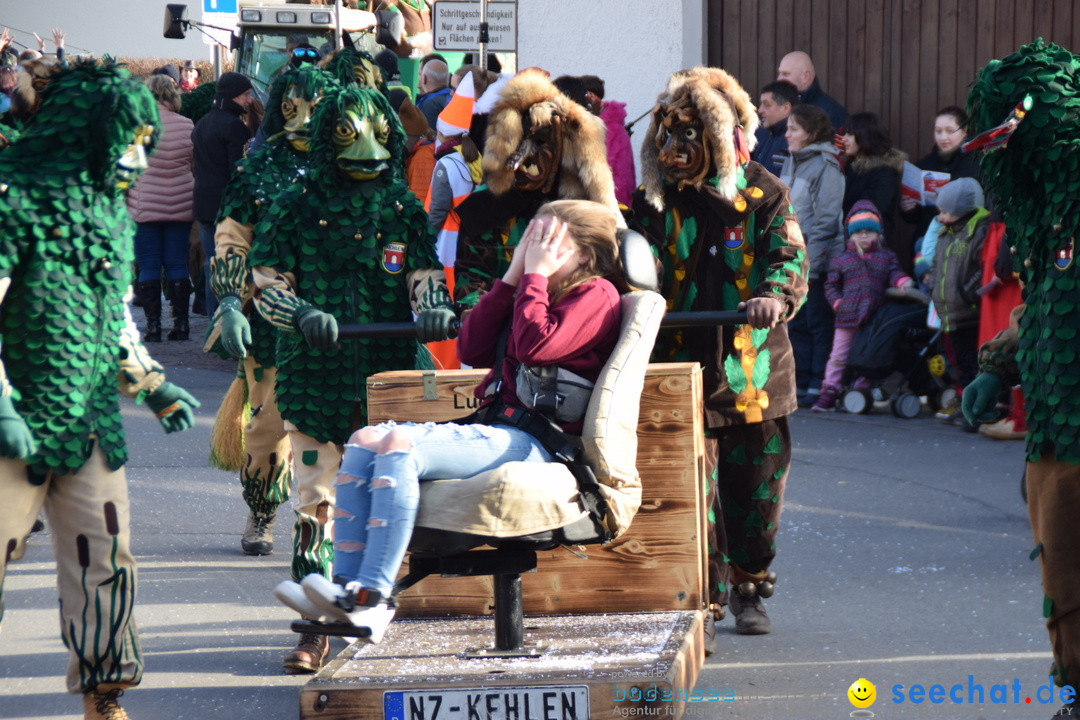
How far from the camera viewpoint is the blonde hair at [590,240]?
4.11 metres

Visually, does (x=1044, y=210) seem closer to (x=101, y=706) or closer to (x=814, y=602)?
(x=814, y=602)

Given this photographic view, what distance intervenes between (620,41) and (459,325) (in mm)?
8093

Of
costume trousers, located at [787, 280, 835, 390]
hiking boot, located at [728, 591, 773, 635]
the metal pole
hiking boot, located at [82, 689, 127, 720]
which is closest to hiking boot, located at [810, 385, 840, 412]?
costume trousers, located at [787, 280, 835, 390]

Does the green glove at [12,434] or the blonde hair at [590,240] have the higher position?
the blonde hair at [590,240]

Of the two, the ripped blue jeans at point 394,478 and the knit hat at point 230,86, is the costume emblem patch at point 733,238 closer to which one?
the ripped blue jeans at point 394,478

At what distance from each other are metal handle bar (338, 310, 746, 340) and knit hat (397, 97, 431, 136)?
528cm

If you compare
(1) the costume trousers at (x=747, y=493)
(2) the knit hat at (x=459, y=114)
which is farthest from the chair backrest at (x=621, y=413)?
(2) the knit hat at (x=459, y=114)

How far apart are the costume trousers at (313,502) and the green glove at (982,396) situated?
2164 millimetres

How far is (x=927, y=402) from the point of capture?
974 centimetres

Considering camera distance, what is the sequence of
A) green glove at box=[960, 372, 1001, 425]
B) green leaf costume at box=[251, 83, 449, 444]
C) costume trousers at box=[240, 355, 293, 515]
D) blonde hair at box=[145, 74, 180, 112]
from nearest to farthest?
1. green glove at box=[960, 372, 1001, 425]
2. green leaf costume at box=[251, 83, 449, 444]
3. costume trousers at box=[240, 355, 293, 515]
4. blonde hair at box=[145, 74, 180, 112]

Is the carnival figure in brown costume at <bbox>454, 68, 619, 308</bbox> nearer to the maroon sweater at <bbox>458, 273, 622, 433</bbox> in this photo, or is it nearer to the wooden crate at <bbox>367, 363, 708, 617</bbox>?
the wooden crate at <bbox>367, 363, 708, 617</bbox>

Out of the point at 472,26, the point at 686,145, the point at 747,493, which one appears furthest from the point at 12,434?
the point at 472,26

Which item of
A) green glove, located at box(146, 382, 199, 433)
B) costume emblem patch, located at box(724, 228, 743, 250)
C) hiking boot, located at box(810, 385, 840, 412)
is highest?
costume emblem patch, located at box(724, 228, 743, 250)

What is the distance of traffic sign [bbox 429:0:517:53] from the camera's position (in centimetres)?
1159
